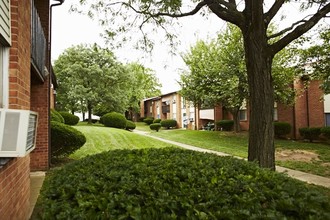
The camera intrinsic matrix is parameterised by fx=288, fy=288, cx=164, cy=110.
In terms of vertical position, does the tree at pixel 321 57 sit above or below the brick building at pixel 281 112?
above

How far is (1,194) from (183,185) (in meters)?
1.78

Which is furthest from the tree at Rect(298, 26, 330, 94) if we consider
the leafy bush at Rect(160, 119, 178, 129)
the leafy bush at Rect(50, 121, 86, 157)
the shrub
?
the leafy bush at Rect(160, 119, 178, 129)

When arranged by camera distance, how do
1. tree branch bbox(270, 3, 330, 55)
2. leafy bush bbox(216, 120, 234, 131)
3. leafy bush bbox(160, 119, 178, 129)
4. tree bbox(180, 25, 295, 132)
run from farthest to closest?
leafy bush bbox(160, 119, 178, 129) < leafy bush bbox(216, 120, 234, 131) < tree bbox(180, 25, 295, 132) < tree branch bbox(270, 3, 330, 55)

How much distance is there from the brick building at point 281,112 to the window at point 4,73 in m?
15.6

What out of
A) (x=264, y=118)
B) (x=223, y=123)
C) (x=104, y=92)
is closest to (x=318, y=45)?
(x=264, y=118)

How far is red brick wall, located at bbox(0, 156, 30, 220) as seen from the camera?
284 centimetres

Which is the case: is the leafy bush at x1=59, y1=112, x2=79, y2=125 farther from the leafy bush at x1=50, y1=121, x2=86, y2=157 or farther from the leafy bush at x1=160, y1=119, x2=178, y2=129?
the leafy bush at x1=50, y1=121, x2=86, y2=157

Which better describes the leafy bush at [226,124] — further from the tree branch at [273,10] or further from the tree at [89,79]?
the tree branch at [273,10]

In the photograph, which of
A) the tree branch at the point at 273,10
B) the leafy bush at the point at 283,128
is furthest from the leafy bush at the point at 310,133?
the tree branch at the point at 273,10

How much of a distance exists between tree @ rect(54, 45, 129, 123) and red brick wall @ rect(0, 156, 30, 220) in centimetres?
2618

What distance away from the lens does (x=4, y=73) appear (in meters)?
3.03

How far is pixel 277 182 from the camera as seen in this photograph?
2.43m

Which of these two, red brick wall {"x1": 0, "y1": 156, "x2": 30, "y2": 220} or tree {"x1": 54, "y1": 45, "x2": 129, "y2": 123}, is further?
tree {"x1": 54, "y1": 45, "x2": 129, "y2": 123}

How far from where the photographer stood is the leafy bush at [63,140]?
9602 mm
